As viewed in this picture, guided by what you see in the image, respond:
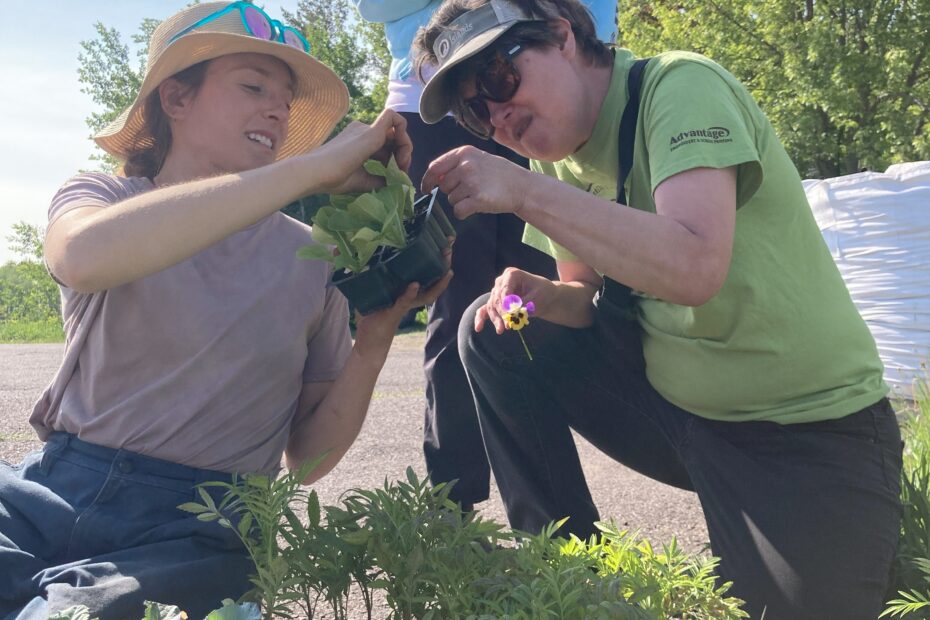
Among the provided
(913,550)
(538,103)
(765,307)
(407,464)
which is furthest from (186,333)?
(407,464)

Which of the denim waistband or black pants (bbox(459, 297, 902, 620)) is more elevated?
the denim waistband

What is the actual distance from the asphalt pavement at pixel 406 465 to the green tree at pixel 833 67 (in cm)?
1001

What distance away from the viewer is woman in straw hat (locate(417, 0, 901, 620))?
1.81 metres

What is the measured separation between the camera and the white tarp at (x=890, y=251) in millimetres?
5906

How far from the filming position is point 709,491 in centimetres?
217

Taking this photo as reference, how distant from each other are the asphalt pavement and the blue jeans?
0.86 m

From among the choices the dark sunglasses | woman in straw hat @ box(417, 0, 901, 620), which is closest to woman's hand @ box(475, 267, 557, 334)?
woman in straw hat @ box(417, 0, 901, 620)

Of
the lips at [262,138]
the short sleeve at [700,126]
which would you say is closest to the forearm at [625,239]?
the short sleeve at [700,126]

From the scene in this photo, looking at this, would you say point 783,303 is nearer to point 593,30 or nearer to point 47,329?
point 593,30

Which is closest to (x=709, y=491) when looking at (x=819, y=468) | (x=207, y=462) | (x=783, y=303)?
(x=819, y=468)

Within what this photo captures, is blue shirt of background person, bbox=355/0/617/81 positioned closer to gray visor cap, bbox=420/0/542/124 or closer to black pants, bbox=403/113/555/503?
black pants, bbox=403/113/555/503

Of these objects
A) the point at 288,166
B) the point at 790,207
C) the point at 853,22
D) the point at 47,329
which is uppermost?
the point at 853,22

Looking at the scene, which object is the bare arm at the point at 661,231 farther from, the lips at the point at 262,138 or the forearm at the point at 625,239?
the lips at the point at 262,138

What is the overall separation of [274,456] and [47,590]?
64 centimetres
